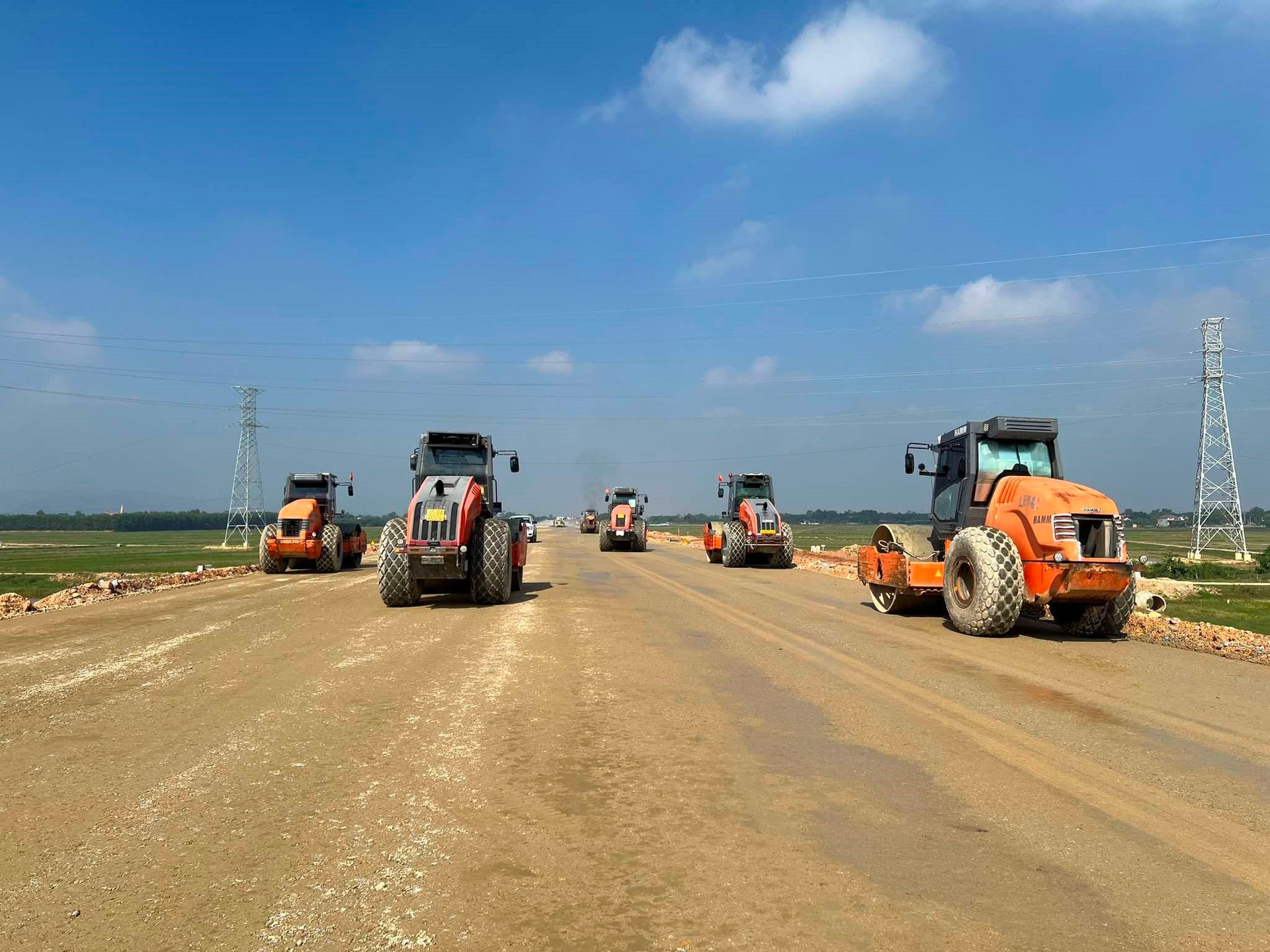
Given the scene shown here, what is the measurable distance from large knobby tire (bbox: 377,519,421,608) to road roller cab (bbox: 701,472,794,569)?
46.5 ft

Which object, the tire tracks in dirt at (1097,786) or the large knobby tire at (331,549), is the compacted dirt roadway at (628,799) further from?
the large knobby tire at (331,549)

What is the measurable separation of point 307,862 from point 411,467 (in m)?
12.4

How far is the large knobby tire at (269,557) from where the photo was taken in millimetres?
23219

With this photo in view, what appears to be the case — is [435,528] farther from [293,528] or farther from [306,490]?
[306,490]

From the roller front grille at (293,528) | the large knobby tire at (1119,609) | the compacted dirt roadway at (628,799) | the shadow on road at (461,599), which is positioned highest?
the roller front grille at (293,528)

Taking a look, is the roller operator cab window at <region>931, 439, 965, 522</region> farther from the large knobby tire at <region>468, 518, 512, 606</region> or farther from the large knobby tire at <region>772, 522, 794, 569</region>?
the large knobby tire at <region>772, 522, 794, 569</region>

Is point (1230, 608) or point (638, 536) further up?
point (638, 536)

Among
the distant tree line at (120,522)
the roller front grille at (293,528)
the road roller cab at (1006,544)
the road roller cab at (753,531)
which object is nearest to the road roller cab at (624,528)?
the road roller cab at (753,531)

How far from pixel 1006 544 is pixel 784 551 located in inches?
597

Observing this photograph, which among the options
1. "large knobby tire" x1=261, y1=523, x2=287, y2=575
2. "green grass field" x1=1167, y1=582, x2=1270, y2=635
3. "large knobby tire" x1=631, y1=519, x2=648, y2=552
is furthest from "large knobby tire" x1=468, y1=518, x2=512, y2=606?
"large knobby tire" x1=631, y1=519, x2=648, y2=552

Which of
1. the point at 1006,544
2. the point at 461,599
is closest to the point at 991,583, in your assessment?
the point at 1006,544

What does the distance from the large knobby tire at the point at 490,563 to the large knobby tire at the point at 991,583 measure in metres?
7.32

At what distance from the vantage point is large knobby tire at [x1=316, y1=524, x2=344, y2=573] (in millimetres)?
23688

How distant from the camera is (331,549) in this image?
2370cm
